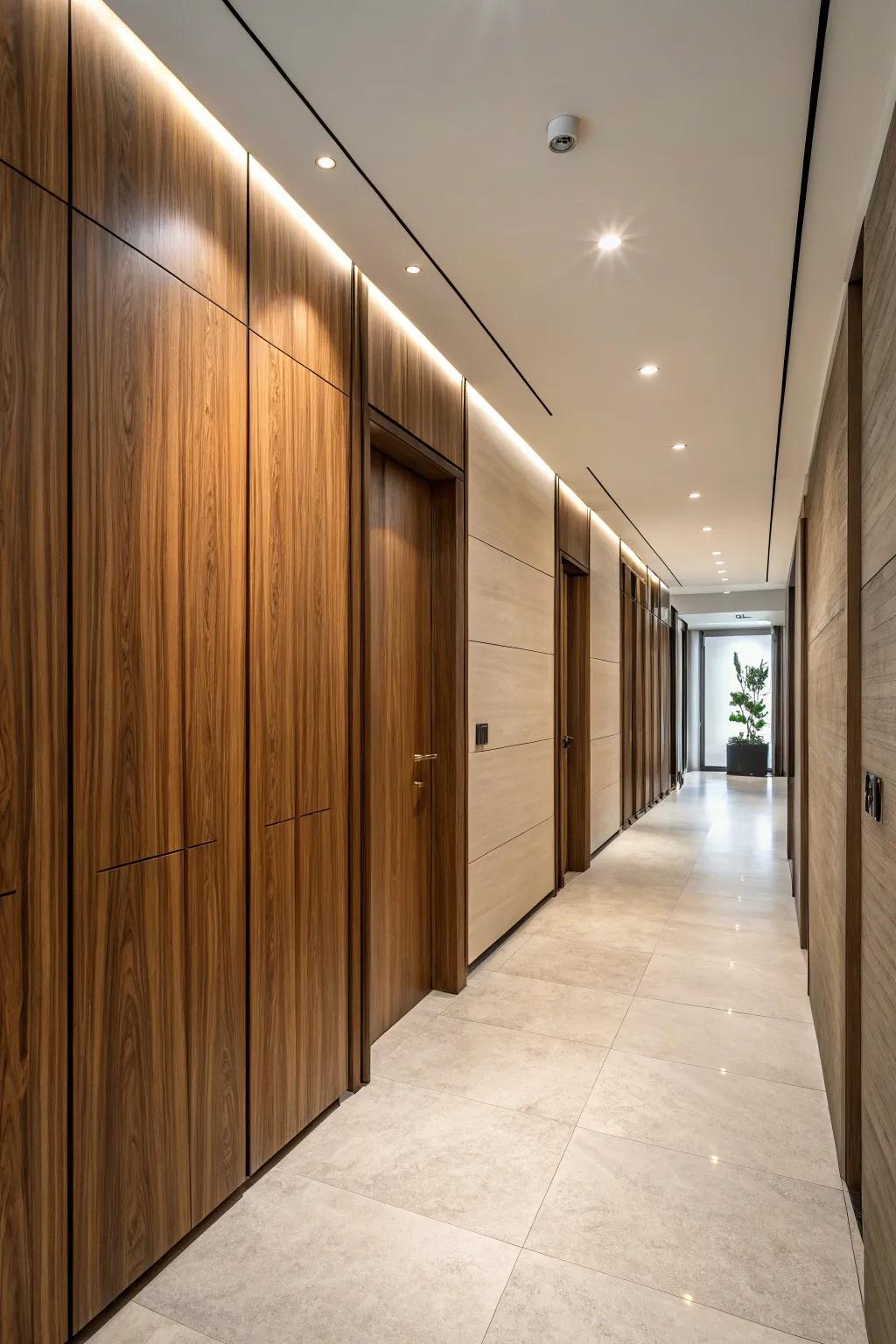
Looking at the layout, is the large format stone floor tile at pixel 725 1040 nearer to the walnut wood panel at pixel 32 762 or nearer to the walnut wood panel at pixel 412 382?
the walnut wood panel at pixel 32 762

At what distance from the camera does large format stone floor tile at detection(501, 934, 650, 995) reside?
3.80m

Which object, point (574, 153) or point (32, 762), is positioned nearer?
point (32, 762)

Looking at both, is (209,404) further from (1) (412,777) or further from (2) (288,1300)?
(2) (288,1300)

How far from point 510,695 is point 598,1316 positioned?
2.94 metres

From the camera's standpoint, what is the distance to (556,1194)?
219cm

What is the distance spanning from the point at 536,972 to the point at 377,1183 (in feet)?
5.89

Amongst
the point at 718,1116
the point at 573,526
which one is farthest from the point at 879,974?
the point at 573,526

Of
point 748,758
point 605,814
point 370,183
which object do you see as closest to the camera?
point 370,183

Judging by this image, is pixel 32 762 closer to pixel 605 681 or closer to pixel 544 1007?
pixel 544 1007

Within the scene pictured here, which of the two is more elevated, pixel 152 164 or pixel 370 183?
pixel 370 183

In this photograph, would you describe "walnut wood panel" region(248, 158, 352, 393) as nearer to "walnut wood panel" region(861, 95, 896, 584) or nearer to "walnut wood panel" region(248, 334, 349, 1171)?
"walnut wood panel" region(248, 334, 349, 1171)

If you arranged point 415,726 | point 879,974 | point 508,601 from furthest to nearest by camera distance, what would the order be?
point 508,601 → point 415,726 → point 879,974

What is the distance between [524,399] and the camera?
401cm

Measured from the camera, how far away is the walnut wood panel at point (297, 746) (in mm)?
2246
